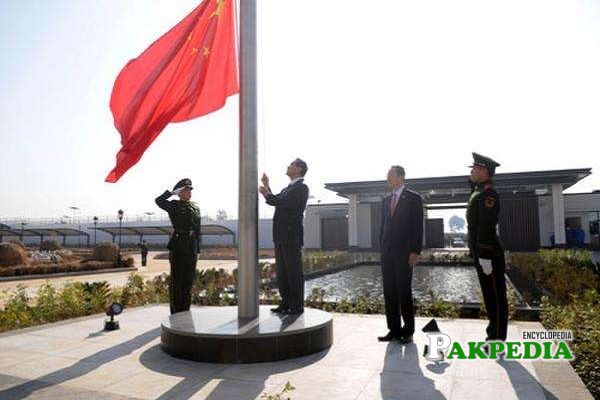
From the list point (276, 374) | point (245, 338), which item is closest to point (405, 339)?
point (276, 374)

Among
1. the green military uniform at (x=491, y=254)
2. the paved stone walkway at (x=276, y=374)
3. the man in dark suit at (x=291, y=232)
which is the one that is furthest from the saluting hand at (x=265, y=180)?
the green military uniform at (x=491, y=254)

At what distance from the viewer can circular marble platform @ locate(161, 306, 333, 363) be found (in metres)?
4.80

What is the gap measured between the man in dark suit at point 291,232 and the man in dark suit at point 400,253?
3.49 feet

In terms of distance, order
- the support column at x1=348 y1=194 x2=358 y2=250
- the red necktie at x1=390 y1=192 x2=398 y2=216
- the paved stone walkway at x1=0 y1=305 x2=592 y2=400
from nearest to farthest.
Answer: the paved stone walkway at x1=0 y1=305 x2=592 y2=400, the red necktie at x1=390 y1=192 x2=398 y2=216, the support column at x1=348 y1=194 x2=358 y2=250

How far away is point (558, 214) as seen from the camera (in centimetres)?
2630

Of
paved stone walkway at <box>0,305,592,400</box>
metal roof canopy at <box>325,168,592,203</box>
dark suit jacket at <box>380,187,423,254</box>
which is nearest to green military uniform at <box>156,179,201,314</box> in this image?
paved stone walkway at <box>0,305,592,400</box>

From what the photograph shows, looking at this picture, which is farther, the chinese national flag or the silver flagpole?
the chinese national flag

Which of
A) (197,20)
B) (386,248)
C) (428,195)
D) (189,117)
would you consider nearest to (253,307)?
(386,248)

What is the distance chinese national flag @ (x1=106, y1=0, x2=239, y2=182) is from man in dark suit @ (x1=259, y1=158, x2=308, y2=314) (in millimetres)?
1470

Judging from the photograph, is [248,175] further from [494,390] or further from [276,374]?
[494,390]

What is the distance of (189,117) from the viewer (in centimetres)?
627

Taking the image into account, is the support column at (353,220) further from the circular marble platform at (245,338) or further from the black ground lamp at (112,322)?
the circular marble platform at (245,338)

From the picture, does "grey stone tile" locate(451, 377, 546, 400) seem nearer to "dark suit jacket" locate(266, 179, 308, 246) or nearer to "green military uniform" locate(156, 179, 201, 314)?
"dark suit jacket" locate(266, 179, 308, 246)

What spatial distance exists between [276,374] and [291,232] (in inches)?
76.3
